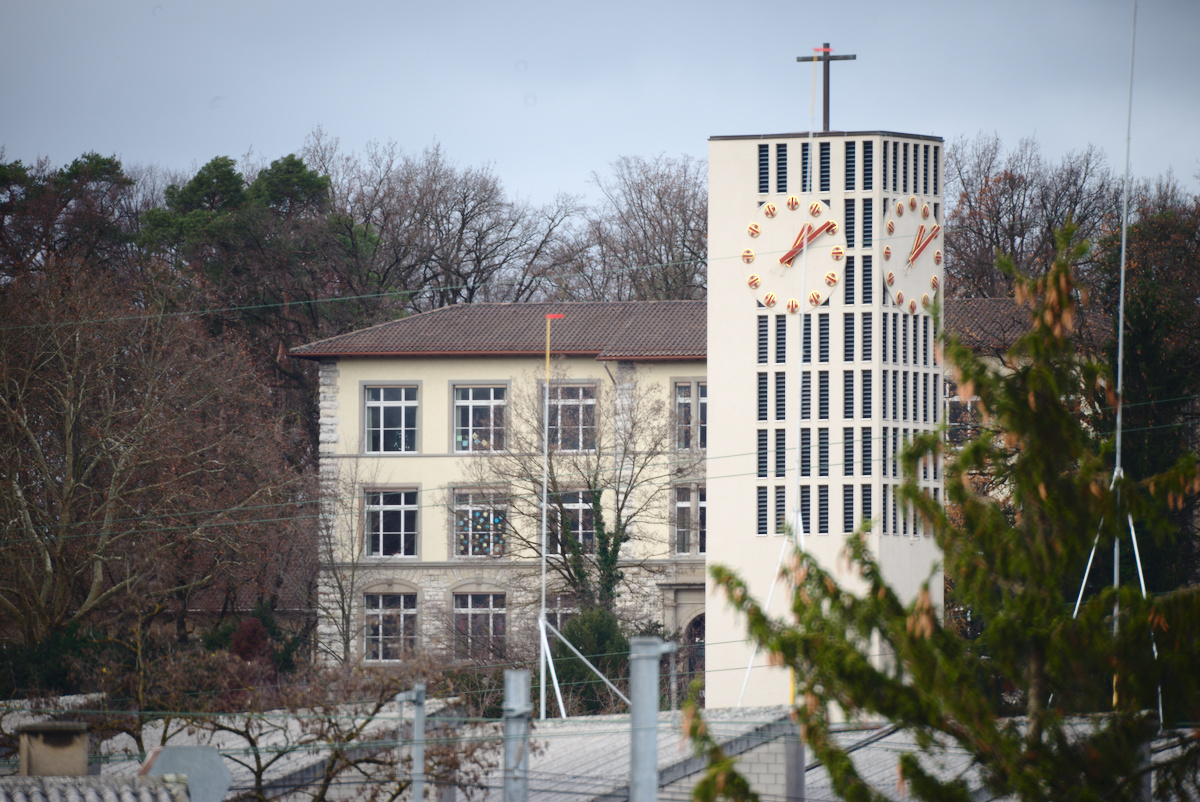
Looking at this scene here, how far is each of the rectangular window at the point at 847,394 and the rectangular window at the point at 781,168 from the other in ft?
11.3

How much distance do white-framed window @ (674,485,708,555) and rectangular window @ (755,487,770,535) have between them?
15.6 m

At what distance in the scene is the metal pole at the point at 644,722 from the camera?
34.8ft

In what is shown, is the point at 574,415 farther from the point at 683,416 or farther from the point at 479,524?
the point at 479,524

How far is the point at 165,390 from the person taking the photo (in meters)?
36.9

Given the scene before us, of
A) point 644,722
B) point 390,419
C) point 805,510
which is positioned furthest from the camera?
point 390,419

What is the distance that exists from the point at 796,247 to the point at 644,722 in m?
16.2

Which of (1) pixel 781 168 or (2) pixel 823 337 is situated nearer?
(1) pixel 781 168

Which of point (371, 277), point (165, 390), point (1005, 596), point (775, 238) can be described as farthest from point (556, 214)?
point (1005, 596)

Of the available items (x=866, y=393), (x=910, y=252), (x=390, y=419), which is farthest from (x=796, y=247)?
(x=390, y=419)

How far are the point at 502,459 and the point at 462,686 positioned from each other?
29.7 feet

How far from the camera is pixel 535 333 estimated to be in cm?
4381

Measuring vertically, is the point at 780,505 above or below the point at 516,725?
above

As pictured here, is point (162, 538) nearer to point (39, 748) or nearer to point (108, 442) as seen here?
point (108, 442)

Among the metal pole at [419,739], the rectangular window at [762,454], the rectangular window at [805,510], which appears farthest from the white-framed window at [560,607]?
the metal pole at [419,739]
